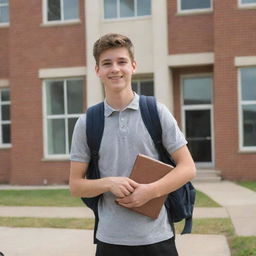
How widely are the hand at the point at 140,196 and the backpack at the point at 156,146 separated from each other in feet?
0.71

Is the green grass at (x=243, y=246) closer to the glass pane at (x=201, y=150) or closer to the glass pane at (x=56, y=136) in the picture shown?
the glass pane at (x=201, y=150)

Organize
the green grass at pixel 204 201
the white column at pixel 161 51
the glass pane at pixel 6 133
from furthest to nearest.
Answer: the glass pane at pixel 6 133
the white column at pixel 161 51
the green grass at pixel 204 201

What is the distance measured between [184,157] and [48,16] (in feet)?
47.4

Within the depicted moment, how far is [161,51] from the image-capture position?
14.9 m

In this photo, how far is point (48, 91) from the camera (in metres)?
16.1

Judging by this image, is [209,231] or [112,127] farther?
[209,231]

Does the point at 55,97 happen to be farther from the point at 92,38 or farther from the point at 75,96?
the point at 92,38

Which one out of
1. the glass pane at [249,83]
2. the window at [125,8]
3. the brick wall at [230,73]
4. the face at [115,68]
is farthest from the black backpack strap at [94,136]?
the window at [125,8]

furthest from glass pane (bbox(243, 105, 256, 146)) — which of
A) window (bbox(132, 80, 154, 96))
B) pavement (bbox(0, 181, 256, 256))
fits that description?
pavement (bbox(0, 181, 256, 256))

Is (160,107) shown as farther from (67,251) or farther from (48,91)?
(48,91)

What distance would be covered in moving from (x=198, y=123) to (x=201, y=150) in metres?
0.85

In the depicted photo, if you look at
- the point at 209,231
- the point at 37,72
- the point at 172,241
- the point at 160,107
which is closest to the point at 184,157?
the point at 160,107

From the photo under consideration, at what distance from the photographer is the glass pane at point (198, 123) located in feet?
51.6

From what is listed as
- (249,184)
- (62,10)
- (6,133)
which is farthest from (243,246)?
(6,133)
